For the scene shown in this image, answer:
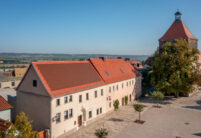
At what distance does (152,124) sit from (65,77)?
1542 cm

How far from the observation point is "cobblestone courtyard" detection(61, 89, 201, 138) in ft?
74.0

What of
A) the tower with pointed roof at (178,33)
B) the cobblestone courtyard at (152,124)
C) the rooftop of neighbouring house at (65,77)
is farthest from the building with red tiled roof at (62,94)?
the tower with pointed roof at (178,33)

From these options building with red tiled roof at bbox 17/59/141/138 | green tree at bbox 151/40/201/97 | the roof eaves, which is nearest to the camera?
the roof eaves

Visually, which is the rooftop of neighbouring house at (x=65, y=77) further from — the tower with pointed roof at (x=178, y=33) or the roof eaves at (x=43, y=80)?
the tower with pointed roof at (x=178, y=33)

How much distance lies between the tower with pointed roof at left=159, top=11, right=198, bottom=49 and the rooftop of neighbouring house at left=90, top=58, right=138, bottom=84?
1955 cm

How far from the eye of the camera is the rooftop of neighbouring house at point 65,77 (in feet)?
72.2

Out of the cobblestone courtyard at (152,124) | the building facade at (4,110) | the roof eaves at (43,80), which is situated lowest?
the cobblestone courtyard at (152,124)

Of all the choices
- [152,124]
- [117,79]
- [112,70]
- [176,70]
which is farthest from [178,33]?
[152,124]

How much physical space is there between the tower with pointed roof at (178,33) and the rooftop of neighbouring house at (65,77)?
33559 mm

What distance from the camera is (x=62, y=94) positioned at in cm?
2175

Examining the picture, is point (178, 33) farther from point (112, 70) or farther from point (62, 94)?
point (62, 94)

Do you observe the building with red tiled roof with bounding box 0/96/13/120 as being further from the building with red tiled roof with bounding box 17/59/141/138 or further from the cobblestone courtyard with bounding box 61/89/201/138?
the cobblestone courtyard with bounding box 61/89/201/138

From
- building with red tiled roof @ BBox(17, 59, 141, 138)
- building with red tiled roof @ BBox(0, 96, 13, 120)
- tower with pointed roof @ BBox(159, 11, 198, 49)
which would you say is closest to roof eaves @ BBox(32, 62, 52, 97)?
building with red tiled roof @ BBox(17, 59, 141, 138)

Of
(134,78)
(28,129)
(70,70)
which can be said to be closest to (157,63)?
(134,78)
